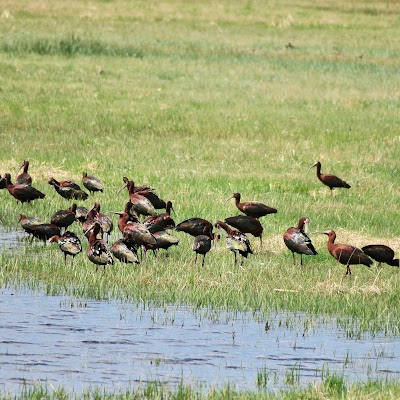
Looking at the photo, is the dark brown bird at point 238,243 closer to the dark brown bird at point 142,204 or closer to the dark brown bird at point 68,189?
the dark brown bird at point 142,204

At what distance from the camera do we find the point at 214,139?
29.4m

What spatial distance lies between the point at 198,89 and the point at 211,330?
26480 millimetres

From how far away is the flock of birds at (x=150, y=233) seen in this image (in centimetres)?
1488

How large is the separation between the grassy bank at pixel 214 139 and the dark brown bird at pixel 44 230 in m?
0.24

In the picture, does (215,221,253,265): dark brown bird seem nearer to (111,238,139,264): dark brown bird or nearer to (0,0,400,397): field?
(0,0,400,397): field

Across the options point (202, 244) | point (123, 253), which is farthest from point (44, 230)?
point (202, 244)

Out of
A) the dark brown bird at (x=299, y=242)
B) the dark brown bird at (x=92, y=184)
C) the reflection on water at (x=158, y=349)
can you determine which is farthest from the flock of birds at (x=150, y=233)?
the reflection on water at (x=158, y=349)

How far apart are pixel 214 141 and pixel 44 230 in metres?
12.9

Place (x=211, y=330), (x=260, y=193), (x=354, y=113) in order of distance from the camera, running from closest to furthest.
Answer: (x=211, y=330) < (x=260, y=193) < (x=354, y=113)

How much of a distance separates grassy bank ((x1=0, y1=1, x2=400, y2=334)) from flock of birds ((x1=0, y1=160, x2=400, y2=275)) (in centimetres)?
26

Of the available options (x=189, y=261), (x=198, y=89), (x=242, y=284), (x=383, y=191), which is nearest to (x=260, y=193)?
(x=383, y=191)

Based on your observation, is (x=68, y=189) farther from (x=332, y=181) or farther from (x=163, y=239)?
(x=332, y=181)

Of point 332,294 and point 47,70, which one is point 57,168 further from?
point 47,70

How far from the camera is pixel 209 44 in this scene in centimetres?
5334
